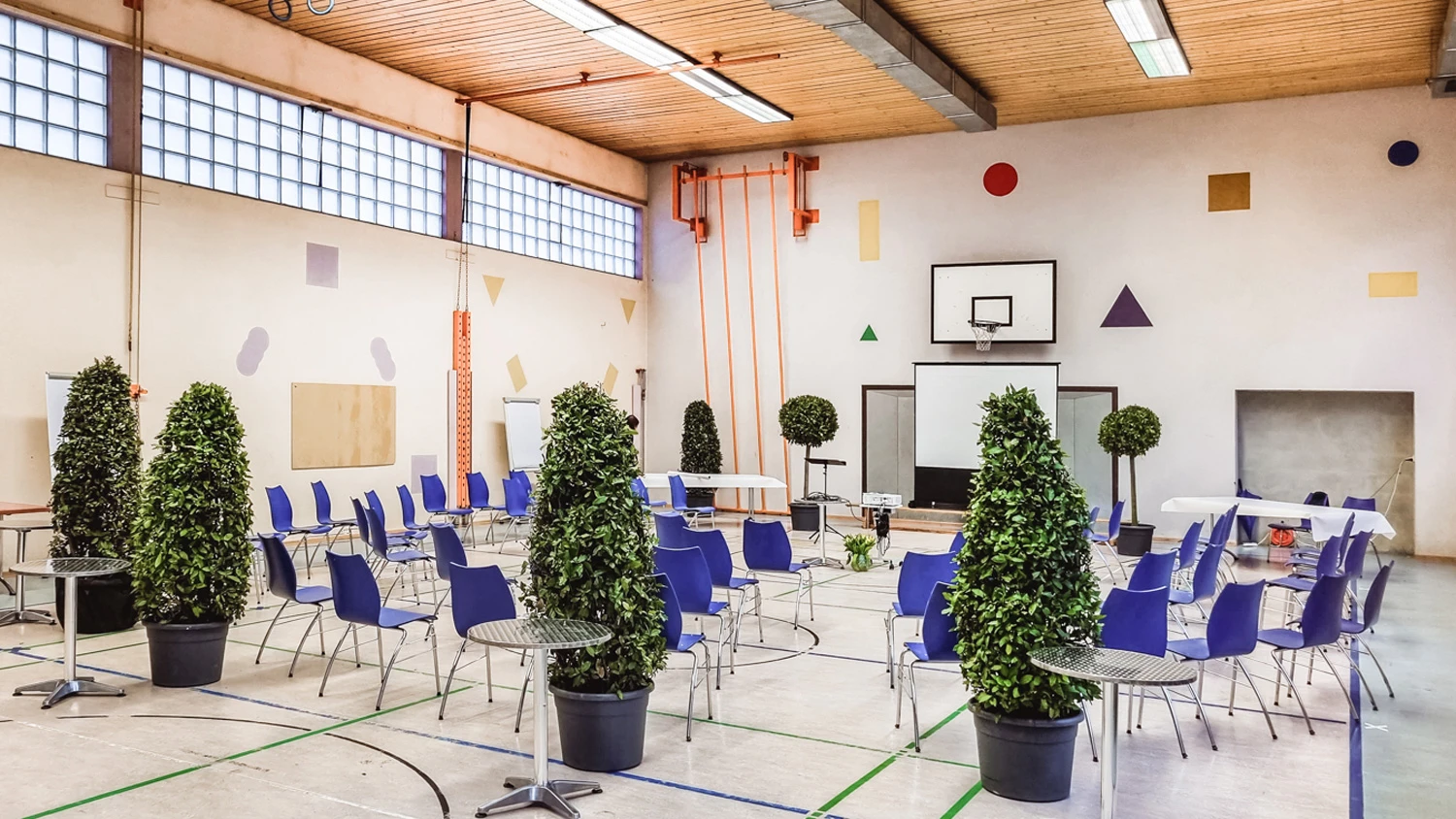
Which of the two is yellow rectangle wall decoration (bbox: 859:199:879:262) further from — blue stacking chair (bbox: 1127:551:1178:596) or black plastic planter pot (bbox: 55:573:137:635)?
black plastic planter pot (bbox: 55:573:137:635)

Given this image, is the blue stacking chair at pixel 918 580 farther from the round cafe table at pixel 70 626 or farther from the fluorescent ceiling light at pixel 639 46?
the fluorescent ceiling light at pixel 639 46

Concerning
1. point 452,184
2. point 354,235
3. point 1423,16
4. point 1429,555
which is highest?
point 1423,16

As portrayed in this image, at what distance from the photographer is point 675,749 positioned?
4801mm

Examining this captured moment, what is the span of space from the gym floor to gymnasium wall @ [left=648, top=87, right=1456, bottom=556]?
6846 millimetres

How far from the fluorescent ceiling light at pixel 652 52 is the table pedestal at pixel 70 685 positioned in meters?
6.02

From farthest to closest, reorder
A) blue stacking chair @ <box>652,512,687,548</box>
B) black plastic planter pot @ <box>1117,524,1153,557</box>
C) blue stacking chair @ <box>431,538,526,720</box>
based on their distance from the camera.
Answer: black plastic planter pot @ <box>1117,524,1153,557</box>, blue stacking chair @ <box>652,512,687,548</box>, blue stacking chair @ <box>431,538,526,720</box>

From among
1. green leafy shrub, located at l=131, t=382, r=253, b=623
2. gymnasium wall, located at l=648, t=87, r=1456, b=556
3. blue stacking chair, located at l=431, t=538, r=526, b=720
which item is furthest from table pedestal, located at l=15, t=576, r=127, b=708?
gymnasium wall, located at l=648, t=87, r=1456, b=556

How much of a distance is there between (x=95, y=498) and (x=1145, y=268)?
463 inches

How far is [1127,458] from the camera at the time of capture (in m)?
13.8

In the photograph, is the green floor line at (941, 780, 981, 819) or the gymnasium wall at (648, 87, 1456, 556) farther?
the gymnasium wall at (648, 87, 1456, 556)

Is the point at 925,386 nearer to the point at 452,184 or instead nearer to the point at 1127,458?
the point at 1127,458

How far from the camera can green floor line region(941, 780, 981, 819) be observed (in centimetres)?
402

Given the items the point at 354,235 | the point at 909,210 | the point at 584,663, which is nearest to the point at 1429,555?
the point at 909,210

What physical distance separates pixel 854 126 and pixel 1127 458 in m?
5.69
